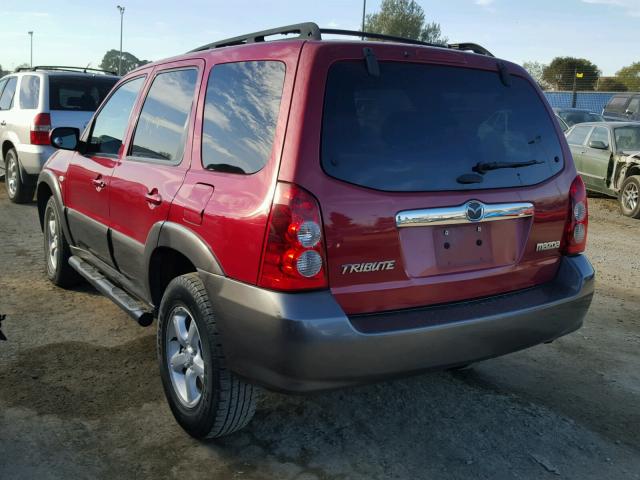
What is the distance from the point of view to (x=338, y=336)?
97.1 inches

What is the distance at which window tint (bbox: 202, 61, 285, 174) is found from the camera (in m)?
2.69

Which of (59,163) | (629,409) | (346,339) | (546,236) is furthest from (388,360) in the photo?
(59,163)

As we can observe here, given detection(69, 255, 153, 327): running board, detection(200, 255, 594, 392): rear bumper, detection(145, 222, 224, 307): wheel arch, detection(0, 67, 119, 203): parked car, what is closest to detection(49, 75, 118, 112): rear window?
detection(0, 67, 119, 203): parked car

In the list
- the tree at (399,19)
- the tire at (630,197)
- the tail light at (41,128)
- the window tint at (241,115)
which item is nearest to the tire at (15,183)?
the tail light at (41,128)

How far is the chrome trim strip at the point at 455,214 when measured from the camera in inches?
104

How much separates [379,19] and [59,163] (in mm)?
67308

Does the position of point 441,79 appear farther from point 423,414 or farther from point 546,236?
point 423,414

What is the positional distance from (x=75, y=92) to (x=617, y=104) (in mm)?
18923

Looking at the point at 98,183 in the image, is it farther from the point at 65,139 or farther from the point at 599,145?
the point at 599,145

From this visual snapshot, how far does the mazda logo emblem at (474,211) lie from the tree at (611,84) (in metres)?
47.0

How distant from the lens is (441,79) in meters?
2.85

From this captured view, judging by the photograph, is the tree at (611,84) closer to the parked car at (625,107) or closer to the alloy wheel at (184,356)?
the parked car at (625,107)

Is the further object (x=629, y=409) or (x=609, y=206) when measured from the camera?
(x=609, y=206)

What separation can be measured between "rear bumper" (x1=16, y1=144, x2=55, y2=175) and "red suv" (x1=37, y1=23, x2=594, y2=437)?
622 cm
